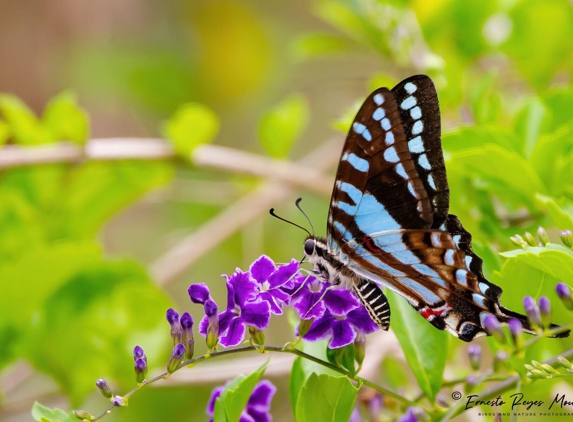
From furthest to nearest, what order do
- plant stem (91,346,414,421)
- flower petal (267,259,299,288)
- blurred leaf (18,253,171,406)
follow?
1. blurred leaf (18,253,171,406)
2. flower petal (267,259,299,288)
3. plant stem (91,346,414,421)

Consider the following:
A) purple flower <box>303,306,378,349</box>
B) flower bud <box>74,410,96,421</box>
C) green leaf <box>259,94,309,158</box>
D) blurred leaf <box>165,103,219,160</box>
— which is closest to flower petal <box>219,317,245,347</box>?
purple flower <box>303,306,378,349</box>

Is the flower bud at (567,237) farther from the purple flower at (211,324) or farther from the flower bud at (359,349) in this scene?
the purple flower at (211,324)

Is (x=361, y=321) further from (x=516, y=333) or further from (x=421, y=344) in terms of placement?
(x=516, y=333)

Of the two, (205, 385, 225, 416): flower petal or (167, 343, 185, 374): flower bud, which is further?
(205, 385, 225, 416): flower petal

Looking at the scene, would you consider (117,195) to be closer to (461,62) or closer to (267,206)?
(267,206)

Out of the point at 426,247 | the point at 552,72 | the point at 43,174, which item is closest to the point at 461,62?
the point at 552,72

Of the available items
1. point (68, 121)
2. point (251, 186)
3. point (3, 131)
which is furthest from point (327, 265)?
point (251, 186)

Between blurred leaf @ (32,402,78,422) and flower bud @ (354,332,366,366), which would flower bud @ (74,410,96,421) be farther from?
flower bud @ (354,332,366,366)
